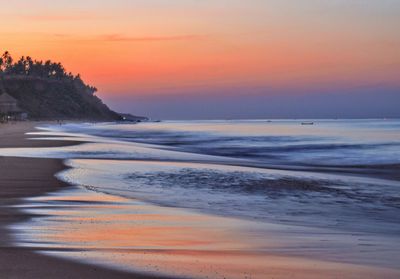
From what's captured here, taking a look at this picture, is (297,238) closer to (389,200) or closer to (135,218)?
(135,218)

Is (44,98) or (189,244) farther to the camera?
(44,98)

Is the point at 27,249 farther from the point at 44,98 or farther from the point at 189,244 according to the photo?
the point at 44,98

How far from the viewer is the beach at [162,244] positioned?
7223 mm

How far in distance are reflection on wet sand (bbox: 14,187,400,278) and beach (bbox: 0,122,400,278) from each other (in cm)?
1

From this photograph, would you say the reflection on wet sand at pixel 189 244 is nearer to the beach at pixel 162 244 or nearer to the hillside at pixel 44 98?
the beach at pixel 162 244

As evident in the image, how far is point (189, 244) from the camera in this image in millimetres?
9008

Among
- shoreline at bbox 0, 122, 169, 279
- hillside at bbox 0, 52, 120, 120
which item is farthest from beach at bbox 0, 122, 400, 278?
hillside at bbox 0, 52, 120, 120

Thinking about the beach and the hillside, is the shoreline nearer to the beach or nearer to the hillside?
the beach

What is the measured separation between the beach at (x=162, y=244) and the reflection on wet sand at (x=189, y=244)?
0.04 feet

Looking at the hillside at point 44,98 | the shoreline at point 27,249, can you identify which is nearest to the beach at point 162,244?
the shoreline at point 27,249

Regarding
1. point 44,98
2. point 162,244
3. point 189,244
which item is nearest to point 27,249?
point 162,244

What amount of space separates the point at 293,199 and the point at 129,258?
7.81 m

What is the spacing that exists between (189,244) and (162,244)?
405 mm

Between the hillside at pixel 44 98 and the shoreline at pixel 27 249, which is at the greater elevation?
the hillside at pixel 44 98
